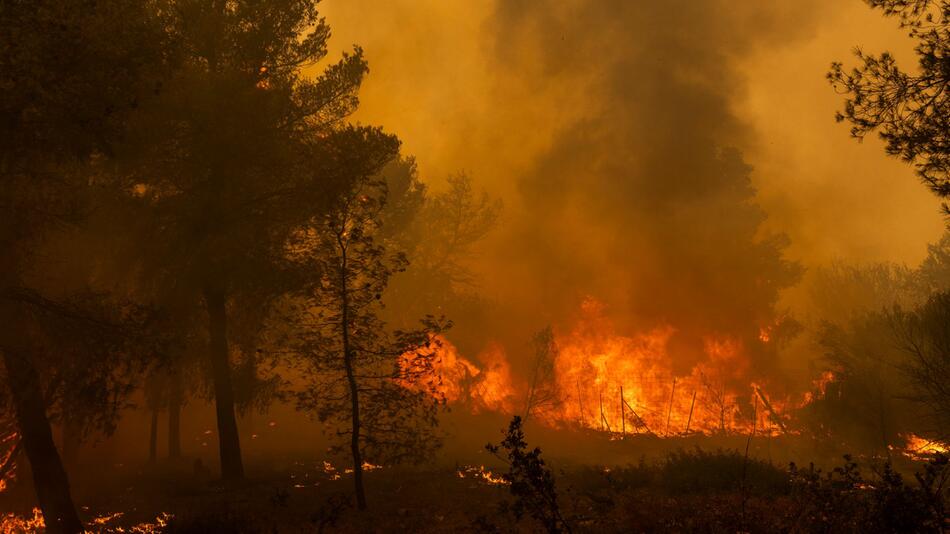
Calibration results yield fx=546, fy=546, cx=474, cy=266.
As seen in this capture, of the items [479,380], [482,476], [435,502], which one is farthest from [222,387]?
[479,380]

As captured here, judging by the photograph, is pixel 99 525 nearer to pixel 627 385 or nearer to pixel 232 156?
pixel 232 156

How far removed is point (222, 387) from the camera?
12.8m

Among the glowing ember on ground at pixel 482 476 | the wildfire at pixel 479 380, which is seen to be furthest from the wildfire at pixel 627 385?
the glowing ember on ground at pixel 482 476

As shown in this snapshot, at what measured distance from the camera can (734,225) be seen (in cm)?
3750

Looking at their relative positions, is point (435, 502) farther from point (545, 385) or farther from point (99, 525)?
point (545, 385)

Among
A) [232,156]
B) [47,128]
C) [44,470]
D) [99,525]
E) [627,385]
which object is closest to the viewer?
[47,128]

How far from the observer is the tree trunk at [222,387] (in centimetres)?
1266

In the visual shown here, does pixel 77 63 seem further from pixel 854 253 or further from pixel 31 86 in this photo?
pixel 854 253

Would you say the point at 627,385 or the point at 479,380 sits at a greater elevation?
the point at 479,380

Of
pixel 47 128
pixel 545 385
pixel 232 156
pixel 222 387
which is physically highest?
pixel 232 156

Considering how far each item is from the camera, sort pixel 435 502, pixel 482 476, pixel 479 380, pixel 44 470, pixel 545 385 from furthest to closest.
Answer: pixel 479 380
pixel 545 385
pixel 482 476
pixel 435 502
pixel 44 470

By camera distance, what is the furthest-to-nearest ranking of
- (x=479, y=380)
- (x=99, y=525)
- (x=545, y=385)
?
1. (x=479, y=380)
2. (x=545, y=385)
3. (x=99, y=525)

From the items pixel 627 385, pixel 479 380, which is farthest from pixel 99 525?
pixel 627 385

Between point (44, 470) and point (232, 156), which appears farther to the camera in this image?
point (232, 156)
